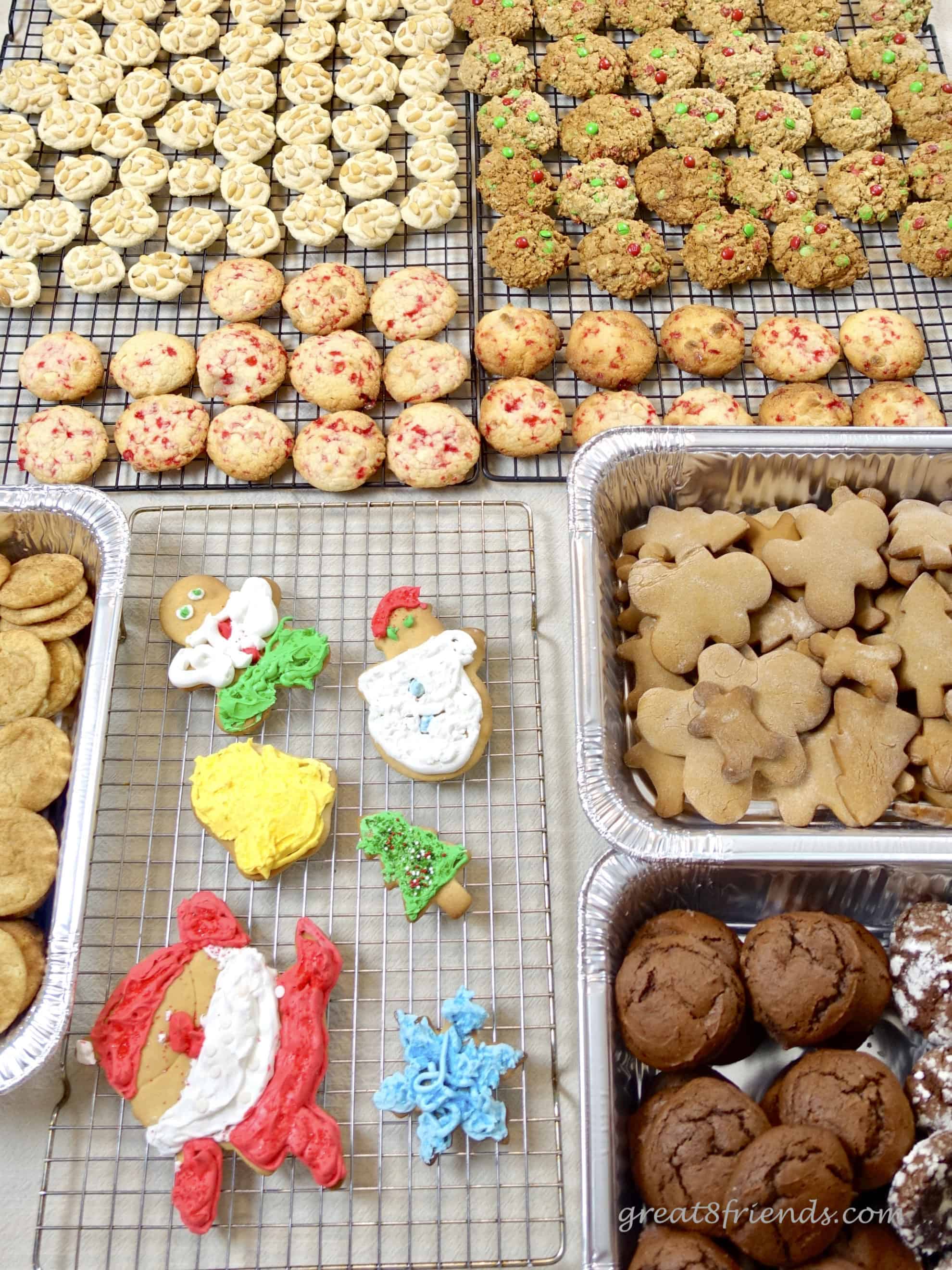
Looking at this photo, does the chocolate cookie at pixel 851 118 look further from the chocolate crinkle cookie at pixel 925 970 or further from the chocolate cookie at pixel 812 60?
the chocolate crinkle cookie at pixel 925 970

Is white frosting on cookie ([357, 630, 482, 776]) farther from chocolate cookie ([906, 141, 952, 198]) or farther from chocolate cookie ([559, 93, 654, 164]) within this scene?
chocolate cookie ([906, 141, 952, 198])

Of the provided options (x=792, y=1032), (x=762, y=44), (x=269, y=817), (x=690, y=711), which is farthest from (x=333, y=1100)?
(x=762, y=44)

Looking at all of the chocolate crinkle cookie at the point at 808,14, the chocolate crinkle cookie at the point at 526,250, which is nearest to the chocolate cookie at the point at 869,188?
the chocolate crinkle cookie at the point at 808,14

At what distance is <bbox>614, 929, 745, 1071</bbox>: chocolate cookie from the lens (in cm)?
155

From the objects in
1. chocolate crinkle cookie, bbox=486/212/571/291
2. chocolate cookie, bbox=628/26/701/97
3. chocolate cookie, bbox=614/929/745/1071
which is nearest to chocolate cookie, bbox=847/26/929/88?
chocolate cookie, bbox=628/26/701/97

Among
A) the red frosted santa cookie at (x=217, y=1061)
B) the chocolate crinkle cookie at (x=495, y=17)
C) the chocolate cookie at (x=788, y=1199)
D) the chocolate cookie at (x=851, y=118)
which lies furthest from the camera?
the chocolate crinkle cookie at (x=495, y=17)

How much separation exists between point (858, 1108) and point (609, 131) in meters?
2.29

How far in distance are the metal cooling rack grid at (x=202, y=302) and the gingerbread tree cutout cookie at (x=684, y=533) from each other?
49 cm

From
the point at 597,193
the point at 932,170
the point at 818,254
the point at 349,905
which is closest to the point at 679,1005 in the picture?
the point at 349,905

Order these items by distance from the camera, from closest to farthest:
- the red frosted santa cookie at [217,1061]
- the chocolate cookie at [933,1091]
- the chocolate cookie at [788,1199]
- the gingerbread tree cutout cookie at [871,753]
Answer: the chocolate cookie at [788,1199], the chocolate cookie at [933,1091], the red frosted santa cookie at [217,1061], the gingerbread tree cutout cookie at [871,753]

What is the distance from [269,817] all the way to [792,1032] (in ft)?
3.12

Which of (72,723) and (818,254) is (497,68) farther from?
(72,723)

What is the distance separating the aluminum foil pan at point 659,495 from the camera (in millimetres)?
1787

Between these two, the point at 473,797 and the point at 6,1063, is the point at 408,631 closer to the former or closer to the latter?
the point at 473,797
